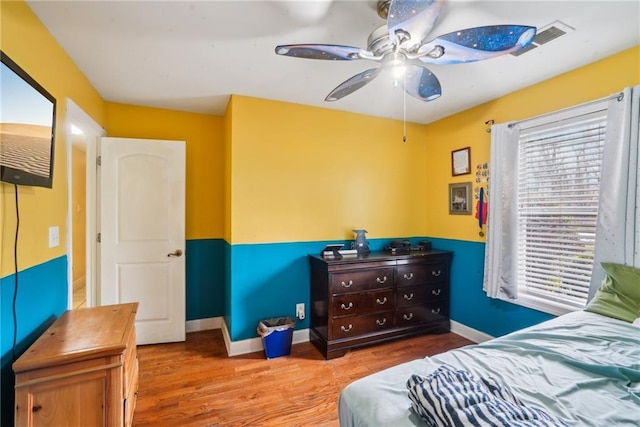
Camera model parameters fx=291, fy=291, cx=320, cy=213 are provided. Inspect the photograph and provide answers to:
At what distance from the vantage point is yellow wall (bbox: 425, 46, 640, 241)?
201 centimetres

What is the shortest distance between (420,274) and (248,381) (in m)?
1.89

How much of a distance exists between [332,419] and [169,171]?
102 inches

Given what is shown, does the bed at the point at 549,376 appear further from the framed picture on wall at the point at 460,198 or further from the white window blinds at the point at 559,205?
the framed picture on wall at the point at 460,198

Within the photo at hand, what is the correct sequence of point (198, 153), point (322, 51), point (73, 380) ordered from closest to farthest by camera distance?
point (73, 380)
point (322, 51)
point (198, 153)

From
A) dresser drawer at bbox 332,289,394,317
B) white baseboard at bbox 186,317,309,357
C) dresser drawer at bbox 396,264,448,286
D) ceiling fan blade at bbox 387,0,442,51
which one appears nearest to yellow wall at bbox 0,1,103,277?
white baseboard at bbox 186,317,309,357

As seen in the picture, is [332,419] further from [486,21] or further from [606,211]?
[486,21]

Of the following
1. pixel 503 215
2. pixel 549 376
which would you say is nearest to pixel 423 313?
pixel 503 215

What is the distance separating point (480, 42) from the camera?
1.33 meters

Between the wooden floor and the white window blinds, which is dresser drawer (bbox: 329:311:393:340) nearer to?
the wooden floor

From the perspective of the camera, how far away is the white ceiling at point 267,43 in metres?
1.54

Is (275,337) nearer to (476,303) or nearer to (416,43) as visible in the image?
(476,303)

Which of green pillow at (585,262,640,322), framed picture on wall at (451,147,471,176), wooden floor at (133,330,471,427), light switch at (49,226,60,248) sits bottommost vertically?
wooden floor at (133,330,471,427)

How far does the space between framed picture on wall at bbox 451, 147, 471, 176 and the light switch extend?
344 centimetres

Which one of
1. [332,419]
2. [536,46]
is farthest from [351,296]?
[536,46]
